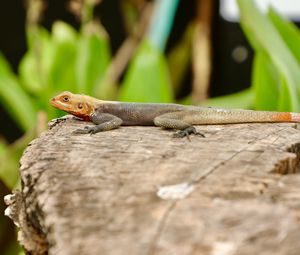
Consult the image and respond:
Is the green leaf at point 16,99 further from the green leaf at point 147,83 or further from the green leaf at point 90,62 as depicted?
the green leaf at point 147,83

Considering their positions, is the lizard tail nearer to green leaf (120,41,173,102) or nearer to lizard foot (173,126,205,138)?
lizard foot (173,126,205,138)

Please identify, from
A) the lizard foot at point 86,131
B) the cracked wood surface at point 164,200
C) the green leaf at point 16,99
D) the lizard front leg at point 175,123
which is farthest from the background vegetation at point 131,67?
the cracked wood surface at point 164,200

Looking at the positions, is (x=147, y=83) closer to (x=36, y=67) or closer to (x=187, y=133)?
(x=36, y=67)

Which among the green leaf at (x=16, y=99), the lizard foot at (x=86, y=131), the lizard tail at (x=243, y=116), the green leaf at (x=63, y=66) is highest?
the lizard foot at (x=86, y=131)

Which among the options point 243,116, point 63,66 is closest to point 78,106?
point 243,116

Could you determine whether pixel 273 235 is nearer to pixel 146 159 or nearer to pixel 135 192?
pixel 135 192

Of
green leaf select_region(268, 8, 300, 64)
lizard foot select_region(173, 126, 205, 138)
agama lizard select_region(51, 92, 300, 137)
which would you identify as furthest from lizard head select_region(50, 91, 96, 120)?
green leaf select_region(268, 8, 300, 64)
